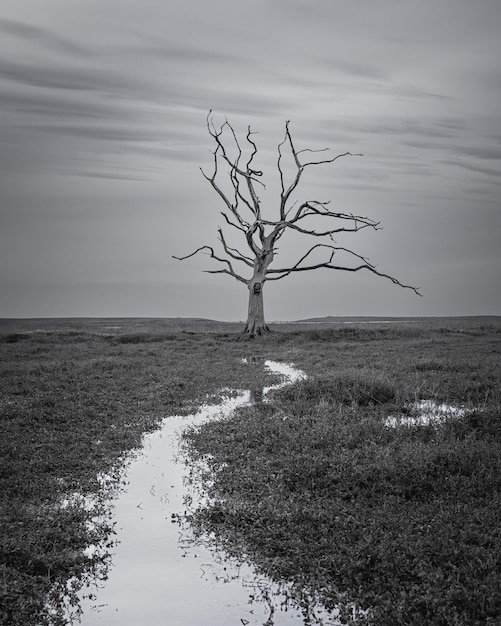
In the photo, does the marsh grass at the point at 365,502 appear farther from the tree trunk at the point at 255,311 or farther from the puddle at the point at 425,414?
the tree trunk at the point at 255,311

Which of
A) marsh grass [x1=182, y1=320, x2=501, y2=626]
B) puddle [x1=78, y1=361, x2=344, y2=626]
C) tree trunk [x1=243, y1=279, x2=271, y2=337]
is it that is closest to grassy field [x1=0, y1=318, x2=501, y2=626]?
marsh grass [x1=182, y1=320, x2=501, y2=626]

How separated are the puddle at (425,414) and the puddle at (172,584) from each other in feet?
20.6

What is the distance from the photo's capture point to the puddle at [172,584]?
5.54 metres

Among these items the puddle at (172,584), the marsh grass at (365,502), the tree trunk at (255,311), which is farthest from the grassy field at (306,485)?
the tree trunk at (255,311)

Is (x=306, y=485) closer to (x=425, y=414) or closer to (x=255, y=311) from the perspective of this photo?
(x=425, y=414)

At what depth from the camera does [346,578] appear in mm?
6199

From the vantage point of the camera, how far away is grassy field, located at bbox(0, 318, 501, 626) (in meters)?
5.99

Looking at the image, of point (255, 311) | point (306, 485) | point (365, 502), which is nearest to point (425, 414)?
point (306, 485)

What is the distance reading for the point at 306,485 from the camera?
29.4 feet

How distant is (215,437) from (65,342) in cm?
2851

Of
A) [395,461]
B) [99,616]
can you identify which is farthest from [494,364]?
[99,616]

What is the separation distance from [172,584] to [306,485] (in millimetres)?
3339

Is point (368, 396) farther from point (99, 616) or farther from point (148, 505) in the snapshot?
point (99, 616)

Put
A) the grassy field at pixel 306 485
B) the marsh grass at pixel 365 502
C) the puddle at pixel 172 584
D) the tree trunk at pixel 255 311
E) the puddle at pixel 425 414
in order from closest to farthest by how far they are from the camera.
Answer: the puddle at pixel 172 584 < the marsh grass at pixel 365 502 < the grassy field at pixel 306 485 < the puddle at pixel 425 414 < the tree trunk at pixel 255 311
